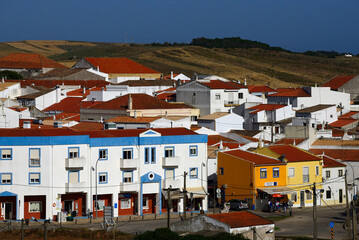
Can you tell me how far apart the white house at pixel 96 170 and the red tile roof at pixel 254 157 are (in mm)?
2630

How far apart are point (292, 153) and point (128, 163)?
13.6m

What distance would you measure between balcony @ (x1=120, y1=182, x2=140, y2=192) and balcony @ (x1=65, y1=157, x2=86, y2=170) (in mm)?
3241

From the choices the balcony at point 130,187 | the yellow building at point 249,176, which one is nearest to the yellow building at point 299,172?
the yellow building at point 249,176

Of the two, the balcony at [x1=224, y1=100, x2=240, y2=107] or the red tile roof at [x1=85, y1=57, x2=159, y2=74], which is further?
the red tile roof at [x1=85, y1=57, x2=159, y2=74]

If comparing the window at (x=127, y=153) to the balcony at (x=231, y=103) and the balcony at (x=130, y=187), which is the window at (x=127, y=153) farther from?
the balcony at (x=231, y=103)

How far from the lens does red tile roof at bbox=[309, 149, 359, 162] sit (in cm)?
7388

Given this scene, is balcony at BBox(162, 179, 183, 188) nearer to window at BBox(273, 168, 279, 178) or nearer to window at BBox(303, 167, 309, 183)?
window at BBox(273, 168, 279, 178)

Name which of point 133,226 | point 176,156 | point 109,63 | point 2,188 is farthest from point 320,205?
point 109,63

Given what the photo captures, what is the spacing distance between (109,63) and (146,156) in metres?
102

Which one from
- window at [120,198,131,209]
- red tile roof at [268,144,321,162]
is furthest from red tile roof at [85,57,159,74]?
window at [120,198,131,209]

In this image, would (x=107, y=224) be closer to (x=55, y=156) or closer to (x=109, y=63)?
(x=55, y=156)

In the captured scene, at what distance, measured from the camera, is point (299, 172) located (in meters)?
67.6

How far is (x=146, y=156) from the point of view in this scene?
6334cm

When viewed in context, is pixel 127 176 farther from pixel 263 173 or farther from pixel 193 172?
pixel 263 173
